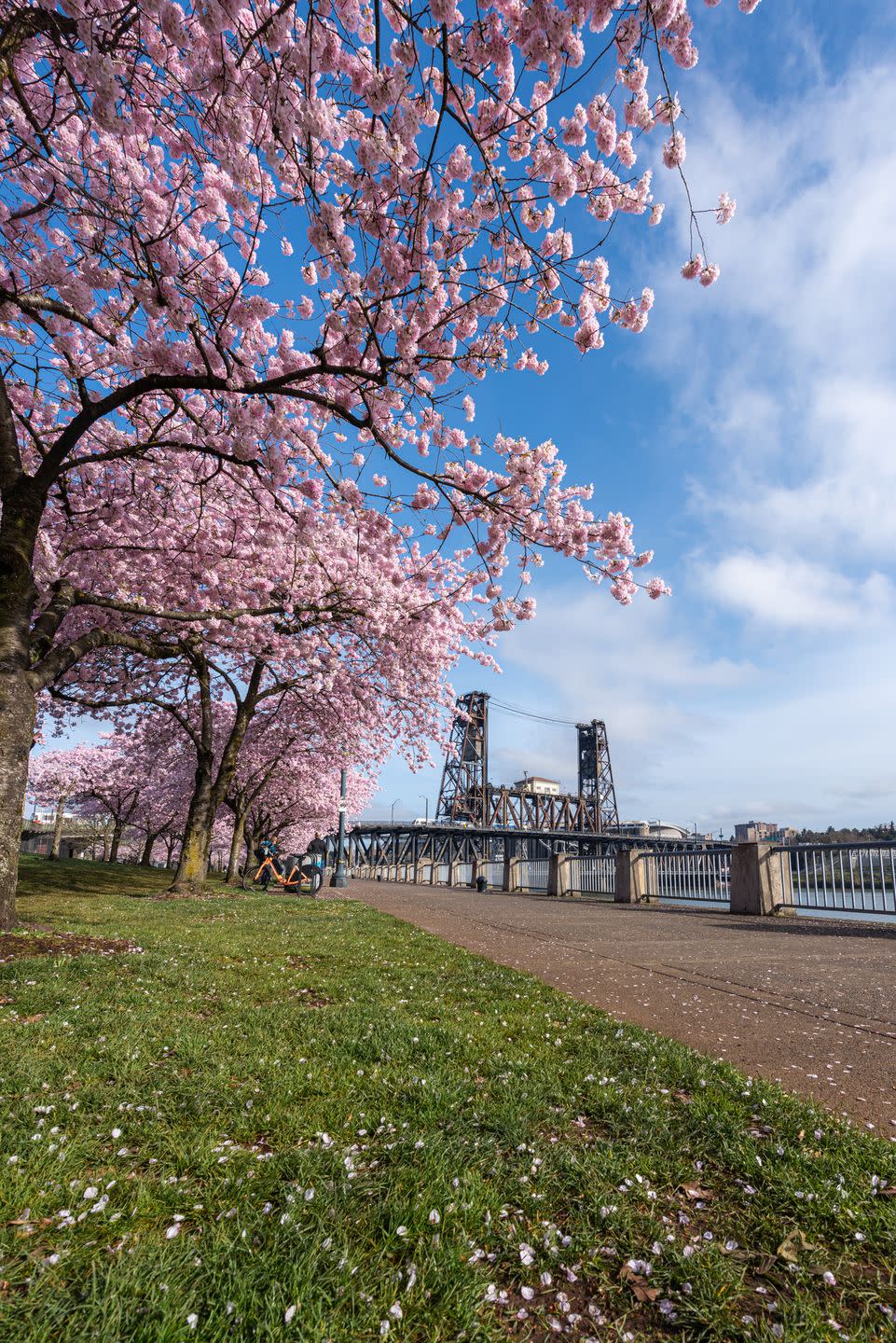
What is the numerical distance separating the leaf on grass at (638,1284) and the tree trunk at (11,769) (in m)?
7.45

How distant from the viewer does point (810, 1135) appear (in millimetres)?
2994

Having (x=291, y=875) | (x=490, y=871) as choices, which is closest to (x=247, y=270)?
(x=291, y=875)

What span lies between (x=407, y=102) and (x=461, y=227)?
1.55 metres

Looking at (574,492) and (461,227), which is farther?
(574,492)

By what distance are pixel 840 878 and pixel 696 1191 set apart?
451 inches

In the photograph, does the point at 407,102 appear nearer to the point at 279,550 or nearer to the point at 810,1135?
the point at 810,1135

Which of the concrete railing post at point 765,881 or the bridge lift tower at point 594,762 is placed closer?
the concrete railing post at point 765,881

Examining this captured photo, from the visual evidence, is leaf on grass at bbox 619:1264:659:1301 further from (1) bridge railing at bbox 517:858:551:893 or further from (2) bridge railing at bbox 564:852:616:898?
(1) bridge railing at bbox 517:858:551:893

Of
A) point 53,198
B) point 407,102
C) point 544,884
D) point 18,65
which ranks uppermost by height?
point 18,65

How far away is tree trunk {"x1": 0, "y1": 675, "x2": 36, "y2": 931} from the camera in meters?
7.33

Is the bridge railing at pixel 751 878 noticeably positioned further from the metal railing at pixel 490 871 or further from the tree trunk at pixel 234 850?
the metal railing at pixel 490 871

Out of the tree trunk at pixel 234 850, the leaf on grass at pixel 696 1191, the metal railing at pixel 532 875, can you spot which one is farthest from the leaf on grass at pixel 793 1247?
the metal railing at pixel 532 875

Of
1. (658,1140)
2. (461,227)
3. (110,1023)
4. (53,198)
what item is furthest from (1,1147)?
(53,198)

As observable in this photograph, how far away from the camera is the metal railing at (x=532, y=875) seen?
27.5m
